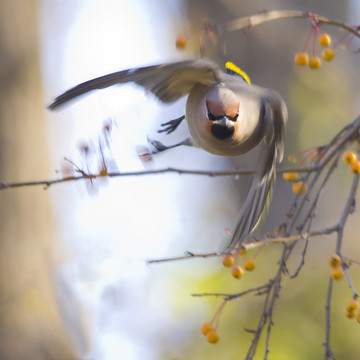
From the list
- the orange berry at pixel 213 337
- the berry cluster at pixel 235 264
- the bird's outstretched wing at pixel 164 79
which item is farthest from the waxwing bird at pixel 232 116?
the orange berry at pixel 213 337

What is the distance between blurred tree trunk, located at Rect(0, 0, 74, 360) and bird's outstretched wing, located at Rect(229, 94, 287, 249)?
4.51 ft

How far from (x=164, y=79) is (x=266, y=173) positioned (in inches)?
18.2

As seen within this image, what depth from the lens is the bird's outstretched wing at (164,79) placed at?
1.56m

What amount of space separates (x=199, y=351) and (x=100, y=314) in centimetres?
111

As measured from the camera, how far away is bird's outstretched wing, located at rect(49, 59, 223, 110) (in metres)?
1.56

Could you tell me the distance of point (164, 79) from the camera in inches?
73.0

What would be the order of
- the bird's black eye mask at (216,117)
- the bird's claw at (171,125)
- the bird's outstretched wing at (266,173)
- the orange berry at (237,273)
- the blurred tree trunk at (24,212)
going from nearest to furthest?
the orange berry at (237,273), the bird's outstretched wing at (266,173), the bird's black eye mask at (216,117), the bird's claw at (171,125), the blurred tree trunk at (24,212)

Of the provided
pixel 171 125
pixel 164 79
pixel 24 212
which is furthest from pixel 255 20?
pixel 24 212

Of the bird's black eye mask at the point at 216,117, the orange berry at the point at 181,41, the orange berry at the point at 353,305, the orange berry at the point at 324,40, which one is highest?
the orange berry at the point at 181,41

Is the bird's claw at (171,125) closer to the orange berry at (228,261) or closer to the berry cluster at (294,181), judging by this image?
the berry cluster at (294,181)

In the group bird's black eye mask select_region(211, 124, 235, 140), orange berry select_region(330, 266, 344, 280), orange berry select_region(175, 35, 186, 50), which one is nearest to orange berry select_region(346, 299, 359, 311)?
orange berry select_region(330, 266, 344, 280)

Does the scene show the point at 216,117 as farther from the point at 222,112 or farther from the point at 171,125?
the point at 171,125

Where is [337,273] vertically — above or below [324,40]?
below

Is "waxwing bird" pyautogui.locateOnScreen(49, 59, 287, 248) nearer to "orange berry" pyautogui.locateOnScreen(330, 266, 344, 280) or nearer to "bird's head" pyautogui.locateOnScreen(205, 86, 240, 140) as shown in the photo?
"bird's head" pyautogui.locateOnScreen(205, 86, 240, 140)
